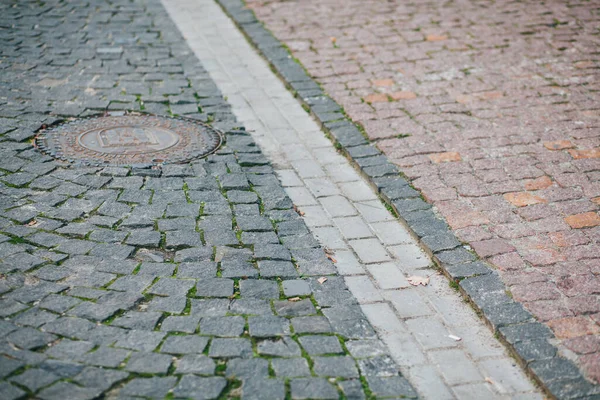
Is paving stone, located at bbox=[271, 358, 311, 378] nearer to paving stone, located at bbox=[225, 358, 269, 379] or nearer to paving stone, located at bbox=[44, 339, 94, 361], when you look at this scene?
paving stone, located at bbox=[225, 358, 269, 379]

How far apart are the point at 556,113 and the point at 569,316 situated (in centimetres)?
340

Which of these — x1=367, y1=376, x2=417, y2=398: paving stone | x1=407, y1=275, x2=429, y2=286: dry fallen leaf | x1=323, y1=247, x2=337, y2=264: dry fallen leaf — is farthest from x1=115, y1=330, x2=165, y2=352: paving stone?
x1=407, y1=275, x2=429, y2=286: dry fallen leaf

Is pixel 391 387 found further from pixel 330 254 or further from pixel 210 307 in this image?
pixel 330 254

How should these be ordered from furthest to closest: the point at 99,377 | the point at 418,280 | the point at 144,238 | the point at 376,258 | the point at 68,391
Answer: the point at 376,258 < the point at 144,238 < the point at 418,280 < the point at 99,377 < the point at 68,391

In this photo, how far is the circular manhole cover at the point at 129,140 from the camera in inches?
240

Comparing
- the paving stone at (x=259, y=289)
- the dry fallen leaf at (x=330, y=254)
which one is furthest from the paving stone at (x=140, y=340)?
the dry fallen leaf at (x=330, y=254)

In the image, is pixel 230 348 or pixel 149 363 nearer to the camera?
pixel 149 363

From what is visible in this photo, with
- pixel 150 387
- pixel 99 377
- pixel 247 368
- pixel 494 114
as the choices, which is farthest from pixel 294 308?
pixel 494 114

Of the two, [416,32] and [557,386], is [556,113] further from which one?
[557,386]

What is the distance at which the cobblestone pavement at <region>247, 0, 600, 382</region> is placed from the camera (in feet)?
15.9

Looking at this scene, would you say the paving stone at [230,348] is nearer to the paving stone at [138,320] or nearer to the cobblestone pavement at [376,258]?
the paving stone at [138,320]

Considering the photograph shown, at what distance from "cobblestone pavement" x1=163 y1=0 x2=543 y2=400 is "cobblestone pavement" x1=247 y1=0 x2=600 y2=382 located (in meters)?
0.42

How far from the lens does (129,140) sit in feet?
21.0

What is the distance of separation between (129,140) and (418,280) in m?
3.12
